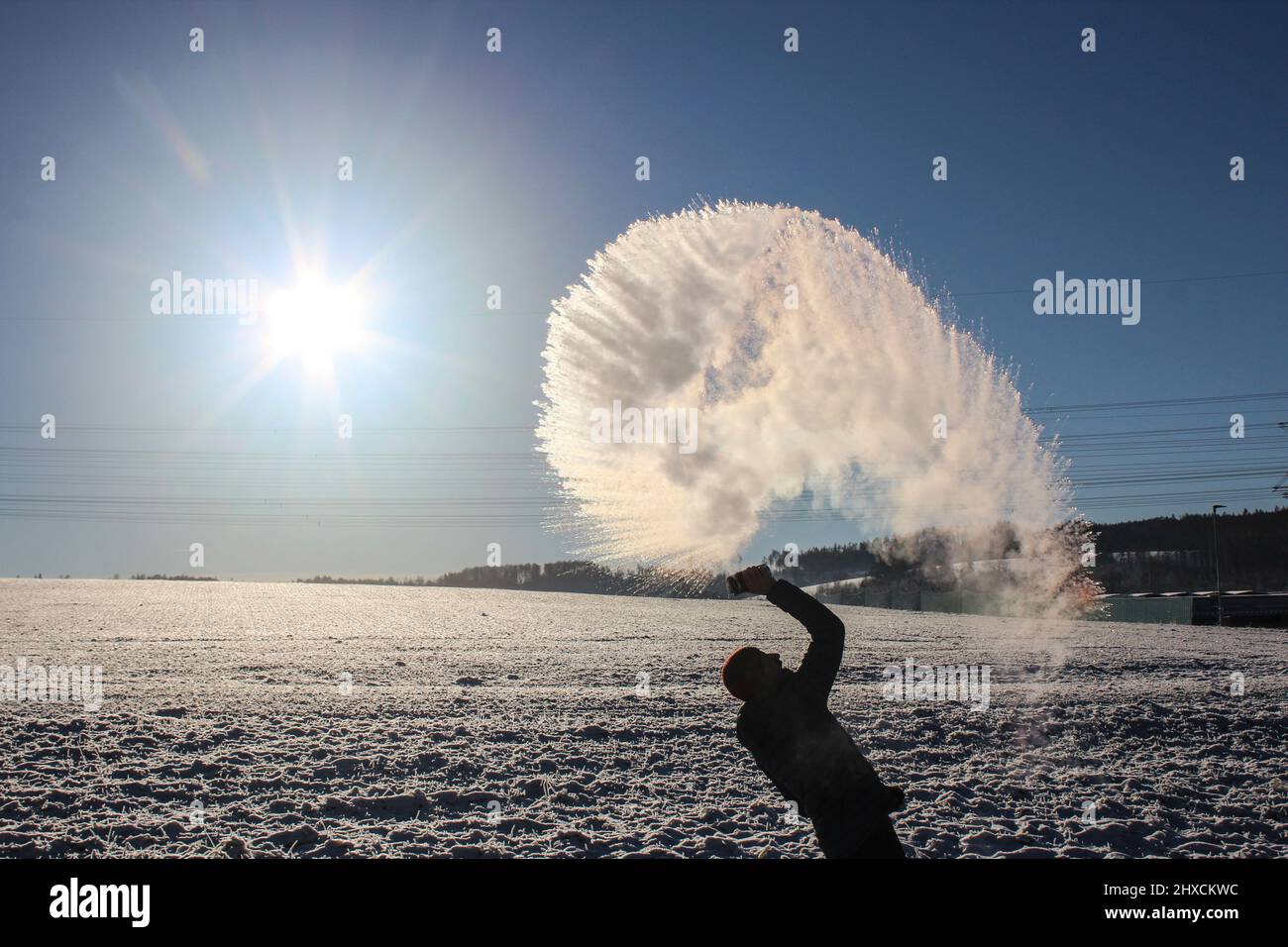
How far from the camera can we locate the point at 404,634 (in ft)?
110

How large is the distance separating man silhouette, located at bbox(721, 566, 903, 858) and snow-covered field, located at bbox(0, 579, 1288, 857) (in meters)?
4.36

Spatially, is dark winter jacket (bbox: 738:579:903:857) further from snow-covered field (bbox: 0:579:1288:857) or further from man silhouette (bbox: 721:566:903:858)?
snow-covered field (bbox: 0:579:1288:857)

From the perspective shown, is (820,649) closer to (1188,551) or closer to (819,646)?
(819,646)

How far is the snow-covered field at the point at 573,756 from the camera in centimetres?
918

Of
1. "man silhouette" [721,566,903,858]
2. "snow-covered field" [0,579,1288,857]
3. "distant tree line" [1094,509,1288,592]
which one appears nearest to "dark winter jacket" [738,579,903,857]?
"man silhouette" [721,566,903,858]

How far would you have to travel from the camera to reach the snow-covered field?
30.1 feet

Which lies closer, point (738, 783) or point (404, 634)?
point (738, 783)

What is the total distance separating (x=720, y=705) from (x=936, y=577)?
6205 cm

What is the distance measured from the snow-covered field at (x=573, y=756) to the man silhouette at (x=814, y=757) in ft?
14.3

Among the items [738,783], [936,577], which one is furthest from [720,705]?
[936,577]

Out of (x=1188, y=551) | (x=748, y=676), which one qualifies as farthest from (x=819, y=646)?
(x=1188, y=551)

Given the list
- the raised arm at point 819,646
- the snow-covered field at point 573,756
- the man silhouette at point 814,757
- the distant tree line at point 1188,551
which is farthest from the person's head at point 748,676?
the distant tree line at point 1188,551

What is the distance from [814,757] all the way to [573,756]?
893cm
